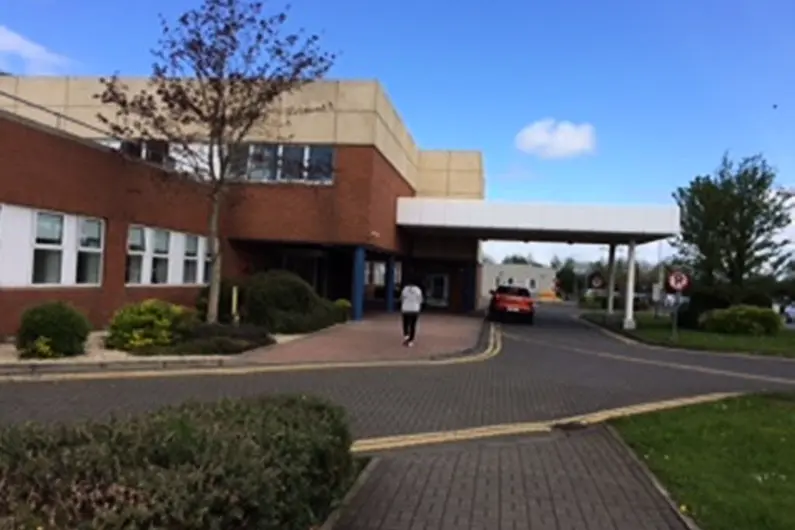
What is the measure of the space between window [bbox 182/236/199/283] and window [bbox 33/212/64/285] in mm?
6986

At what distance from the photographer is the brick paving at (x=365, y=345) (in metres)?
16.6

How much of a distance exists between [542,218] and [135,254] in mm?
16454

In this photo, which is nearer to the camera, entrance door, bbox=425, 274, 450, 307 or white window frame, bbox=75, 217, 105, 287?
white window frame, bbox=75, 217, 105, 287

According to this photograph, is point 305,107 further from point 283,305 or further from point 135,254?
point 135,254

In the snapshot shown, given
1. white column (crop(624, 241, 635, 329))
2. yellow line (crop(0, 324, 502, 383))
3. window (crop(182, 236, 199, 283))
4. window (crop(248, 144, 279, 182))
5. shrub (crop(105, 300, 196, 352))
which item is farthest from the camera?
white column (crop(624, 241, 635, 329))

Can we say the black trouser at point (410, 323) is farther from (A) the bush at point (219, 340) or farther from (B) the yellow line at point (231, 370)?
(A) the bush at point (219, 340)

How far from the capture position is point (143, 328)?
54.0 feet

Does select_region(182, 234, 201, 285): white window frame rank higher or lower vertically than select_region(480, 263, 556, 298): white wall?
lower

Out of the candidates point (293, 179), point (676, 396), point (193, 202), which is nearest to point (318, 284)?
point (293, 179)

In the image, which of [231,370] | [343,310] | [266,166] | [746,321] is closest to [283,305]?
A: [343,310]

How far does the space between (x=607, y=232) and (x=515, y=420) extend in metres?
23.1

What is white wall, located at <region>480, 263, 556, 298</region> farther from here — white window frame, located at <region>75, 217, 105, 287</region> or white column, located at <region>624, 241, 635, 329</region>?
white window frame, located at <region>75, 217, 105, 287</region>

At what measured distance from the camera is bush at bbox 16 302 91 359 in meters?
14.2

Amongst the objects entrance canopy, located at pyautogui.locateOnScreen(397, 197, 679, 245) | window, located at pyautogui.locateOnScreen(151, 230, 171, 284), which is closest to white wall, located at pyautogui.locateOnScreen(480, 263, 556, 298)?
entrance canopy, located at pyautogui.locateOnScreen(397, 197, 679, 245)
